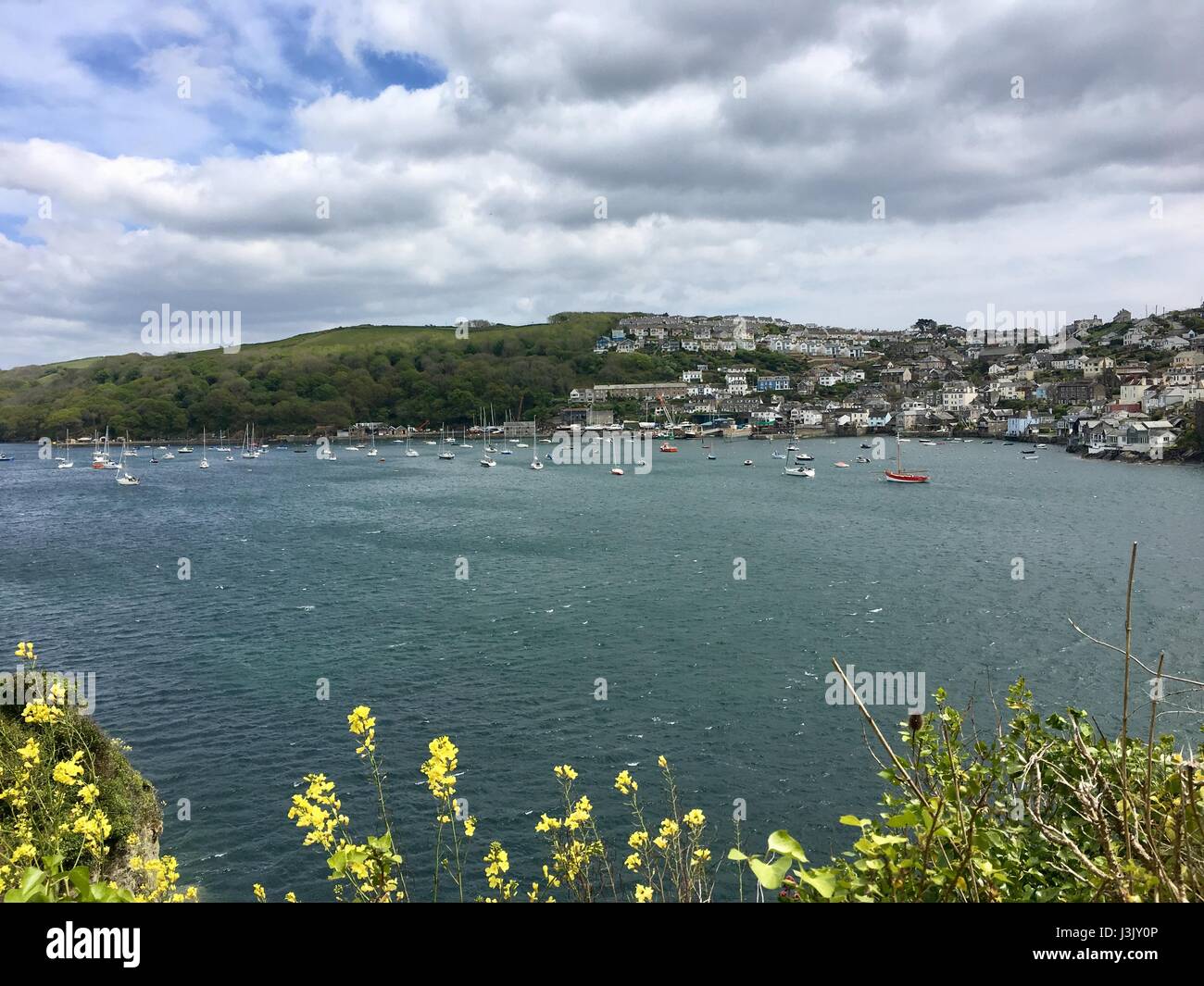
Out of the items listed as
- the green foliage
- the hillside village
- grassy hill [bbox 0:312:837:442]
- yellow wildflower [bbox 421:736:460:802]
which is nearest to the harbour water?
the green foliage

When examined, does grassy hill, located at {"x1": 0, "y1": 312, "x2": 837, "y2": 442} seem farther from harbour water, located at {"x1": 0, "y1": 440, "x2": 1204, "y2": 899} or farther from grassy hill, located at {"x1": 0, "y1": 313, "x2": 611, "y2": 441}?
harbour water, located at {"x1": 0, "y1": 440, "x2": 1204, "y2": 899}

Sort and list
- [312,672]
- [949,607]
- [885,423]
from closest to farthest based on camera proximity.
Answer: [312,672] < [949,607] < [885,423]

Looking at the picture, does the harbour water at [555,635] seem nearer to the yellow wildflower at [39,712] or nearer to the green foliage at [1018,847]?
the yellow wildflower at [39,712]

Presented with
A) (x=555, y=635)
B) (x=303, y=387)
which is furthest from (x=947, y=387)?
(x=555, y=635)

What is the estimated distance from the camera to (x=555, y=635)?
2148 centimetres

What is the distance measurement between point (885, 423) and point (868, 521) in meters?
79.5

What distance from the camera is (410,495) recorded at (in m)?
56.2

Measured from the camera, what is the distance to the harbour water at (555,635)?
43.1 ft

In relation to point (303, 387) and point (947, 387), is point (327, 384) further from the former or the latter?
point (947, 387)

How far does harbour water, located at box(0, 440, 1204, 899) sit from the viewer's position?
1314cm

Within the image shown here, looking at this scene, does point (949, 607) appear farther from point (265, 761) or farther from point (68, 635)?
point (68, 635)

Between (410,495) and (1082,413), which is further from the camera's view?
(1082,413)

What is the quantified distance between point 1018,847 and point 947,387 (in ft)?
446
